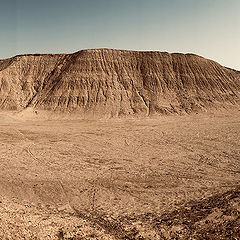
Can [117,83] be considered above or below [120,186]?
above

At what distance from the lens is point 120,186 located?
7695 mm

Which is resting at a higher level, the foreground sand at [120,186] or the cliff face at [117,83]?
the cliff face at [117,83]

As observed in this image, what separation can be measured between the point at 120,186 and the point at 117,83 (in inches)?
854

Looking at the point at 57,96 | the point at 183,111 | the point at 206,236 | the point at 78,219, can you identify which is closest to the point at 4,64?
the point at 57,96

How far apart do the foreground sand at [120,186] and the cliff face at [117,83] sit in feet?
33.9

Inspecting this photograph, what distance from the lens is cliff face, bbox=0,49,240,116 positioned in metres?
25.4

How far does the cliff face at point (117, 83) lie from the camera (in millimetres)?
25375

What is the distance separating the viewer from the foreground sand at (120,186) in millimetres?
5172

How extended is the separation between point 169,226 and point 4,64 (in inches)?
1448

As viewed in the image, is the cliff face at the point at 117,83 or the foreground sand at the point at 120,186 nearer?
the foreground sand at the point at 120,186

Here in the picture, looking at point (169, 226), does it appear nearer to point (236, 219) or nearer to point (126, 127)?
point (236, 219)

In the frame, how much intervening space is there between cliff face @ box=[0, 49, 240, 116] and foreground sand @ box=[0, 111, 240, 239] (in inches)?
407

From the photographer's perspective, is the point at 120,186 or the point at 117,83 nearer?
the point at 120,186

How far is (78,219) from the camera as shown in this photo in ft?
18.5
